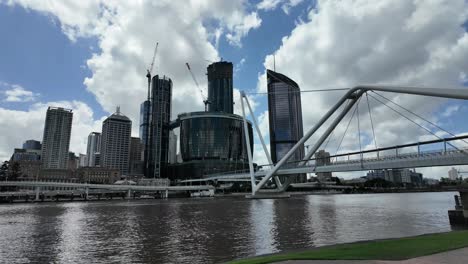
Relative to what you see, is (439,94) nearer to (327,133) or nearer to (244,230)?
(244,230)

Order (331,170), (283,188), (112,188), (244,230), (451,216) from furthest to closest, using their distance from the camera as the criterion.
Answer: (112,188) → (283,188) → (331,170) → (451,216) → (244,230)

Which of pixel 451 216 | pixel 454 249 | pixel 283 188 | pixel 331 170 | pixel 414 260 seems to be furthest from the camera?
pixel 283 188

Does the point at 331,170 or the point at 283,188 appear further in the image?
the point at 283,188

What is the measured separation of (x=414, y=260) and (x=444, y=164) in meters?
44.2

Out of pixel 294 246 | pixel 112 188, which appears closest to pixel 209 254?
pixel 294 246

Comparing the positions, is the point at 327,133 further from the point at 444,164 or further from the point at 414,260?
the point at 414,260

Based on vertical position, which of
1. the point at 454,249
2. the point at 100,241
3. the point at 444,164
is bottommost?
the point at 100,241

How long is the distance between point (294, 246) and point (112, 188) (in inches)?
4922

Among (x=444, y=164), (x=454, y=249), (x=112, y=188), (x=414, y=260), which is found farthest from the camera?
(x=112, y=188)

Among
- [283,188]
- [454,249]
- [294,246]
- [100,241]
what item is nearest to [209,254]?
[294,246]

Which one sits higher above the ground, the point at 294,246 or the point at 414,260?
the point at 414,260

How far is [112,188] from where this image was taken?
13262 centimetres

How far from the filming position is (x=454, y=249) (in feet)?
38.9

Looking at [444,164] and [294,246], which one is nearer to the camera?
[294,246]
